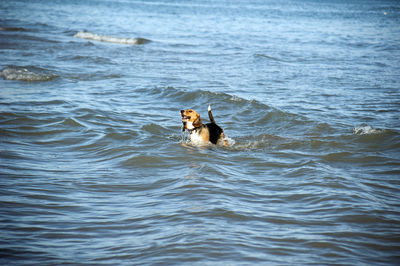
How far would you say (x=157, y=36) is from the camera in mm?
26047

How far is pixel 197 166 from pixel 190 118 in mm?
1068

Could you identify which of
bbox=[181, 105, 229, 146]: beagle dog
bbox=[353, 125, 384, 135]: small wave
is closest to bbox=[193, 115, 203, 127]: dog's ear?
bbox=[181, 105, 229, 146]: beagle dog

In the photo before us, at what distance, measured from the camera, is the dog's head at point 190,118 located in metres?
7.42

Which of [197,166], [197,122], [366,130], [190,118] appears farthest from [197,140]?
[366,130]

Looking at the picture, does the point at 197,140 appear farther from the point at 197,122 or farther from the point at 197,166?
the point at 197,166

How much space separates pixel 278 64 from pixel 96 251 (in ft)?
45.2

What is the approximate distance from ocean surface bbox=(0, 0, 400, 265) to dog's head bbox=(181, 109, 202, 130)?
0.40m

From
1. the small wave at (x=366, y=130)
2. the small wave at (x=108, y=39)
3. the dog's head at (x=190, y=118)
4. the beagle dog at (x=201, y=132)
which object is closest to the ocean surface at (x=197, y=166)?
the small wave at (x=366, y=130)

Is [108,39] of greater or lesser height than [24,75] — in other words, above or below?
above

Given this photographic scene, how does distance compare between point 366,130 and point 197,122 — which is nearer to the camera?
point 197,122

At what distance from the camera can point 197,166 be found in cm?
673

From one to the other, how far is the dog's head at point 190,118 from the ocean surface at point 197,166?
400 millimetres

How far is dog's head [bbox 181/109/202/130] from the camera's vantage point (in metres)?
7.42

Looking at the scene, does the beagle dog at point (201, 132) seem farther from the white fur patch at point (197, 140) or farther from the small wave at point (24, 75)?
the small wave at point (24, 75)
